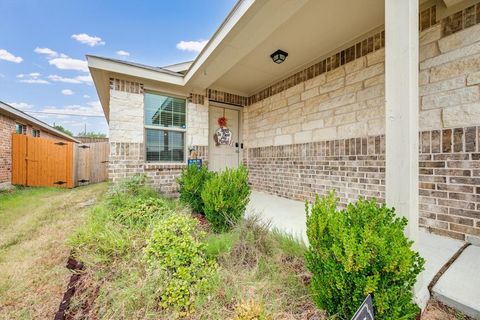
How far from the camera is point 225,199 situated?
268 cm

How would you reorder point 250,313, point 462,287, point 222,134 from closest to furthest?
point 250,313
point 462,287
point 222,134

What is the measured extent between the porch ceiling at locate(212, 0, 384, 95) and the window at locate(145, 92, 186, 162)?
5.20 feet

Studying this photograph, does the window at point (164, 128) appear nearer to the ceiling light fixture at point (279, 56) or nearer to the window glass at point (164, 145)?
the window glass at point (164, 145)

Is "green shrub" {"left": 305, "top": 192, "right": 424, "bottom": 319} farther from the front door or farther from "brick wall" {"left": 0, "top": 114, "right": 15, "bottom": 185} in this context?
"brick wall" {"left": 0, "top": 114, "right": 15, "bottom": 185}

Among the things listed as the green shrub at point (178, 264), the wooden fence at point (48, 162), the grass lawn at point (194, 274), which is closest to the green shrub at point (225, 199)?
the grass lawn at point (194, 274)

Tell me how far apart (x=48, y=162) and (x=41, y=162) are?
23 cm

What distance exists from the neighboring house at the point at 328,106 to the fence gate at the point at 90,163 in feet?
14.7

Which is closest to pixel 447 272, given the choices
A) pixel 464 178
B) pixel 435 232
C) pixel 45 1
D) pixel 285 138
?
pixel 435 232

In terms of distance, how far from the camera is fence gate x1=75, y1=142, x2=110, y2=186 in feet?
26.6

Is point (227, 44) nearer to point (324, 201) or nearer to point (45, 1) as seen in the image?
point (324, 201)

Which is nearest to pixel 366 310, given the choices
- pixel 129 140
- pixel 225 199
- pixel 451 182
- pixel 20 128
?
pixel 225 199

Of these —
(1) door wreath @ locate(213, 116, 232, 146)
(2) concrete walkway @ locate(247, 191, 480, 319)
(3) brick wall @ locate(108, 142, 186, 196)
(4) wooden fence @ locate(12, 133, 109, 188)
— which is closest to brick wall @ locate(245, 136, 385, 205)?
(1) door wreath @ locate(213, 116, 232, 146)

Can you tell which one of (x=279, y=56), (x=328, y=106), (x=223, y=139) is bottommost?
(x=223, y=139)

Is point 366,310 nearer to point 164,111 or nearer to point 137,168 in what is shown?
point 137,168
